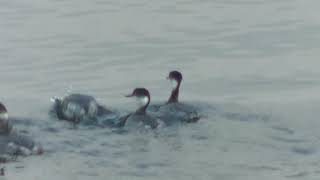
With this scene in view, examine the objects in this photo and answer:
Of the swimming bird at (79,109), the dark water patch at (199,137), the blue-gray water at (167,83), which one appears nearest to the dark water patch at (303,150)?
the blue-gray water at (167,83)

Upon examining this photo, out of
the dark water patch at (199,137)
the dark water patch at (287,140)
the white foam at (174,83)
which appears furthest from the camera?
the white foam at (174,83)

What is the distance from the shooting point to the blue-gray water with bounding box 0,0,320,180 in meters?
15.9

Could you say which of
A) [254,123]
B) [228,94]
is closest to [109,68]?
[228,94]

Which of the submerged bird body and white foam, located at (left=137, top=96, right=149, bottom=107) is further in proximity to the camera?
white foam, located at (left=137, top=96, right=149, bottom=107)

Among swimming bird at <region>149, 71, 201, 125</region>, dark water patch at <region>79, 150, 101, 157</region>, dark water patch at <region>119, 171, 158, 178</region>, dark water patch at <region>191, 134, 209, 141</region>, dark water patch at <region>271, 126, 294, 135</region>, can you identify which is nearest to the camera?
dark water patch at <region>119, 171, 158, 178</region>

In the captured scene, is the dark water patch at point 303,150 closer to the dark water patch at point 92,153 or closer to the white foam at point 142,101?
the dark water patch at point 92,153

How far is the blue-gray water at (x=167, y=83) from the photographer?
1590 cm

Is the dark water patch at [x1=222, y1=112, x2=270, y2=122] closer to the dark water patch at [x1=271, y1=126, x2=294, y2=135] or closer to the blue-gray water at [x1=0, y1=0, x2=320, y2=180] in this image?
the blue-gray water at [x1=0, y1=0, x2=320, y2=180]

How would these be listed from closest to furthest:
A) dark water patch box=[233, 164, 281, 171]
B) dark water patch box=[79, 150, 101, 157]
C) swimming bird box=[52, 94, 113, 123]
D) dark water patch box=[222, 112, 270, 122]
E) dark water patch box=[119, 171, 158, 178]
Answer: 1. dark water patch box=[119, 171, 158, 178]
2. dark water patch box=[233, 164, 281, 171]
3. dark water patch box=[79, 150, 101, 157]
4. dark water patch box=[222, 112, 270, 122]
5. swimming bird box=[52, 94, 113, 123]

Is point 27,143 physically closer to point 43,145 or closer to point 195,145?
point 43,145

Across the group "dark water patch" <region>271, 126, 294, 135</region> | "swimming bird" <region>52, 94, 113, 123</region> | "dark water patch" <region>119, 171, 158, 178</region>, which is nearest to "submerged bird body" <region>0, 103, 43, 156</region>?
"dark water patch" <region>119, 171, 158, 178</region>

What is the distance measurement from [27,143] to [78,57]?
6177mm

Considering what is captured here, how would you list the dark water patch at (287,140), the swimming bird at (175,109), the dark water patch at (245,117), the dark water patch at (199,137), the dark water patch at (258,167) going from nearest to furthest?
the dark water patch at (258,167) → the dark water patch at (287,140) → the dark water patch at (199,137) → the dark water patch at (245,117) → the swimming bird at (175,109)

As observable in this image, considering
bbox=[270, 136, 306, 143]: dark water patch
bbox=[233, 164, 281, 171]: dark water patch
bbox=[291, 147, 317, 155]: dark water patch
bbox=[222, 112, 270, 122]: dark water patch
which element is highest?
bbox=[222, 112, 270, 122]: dark water patch
